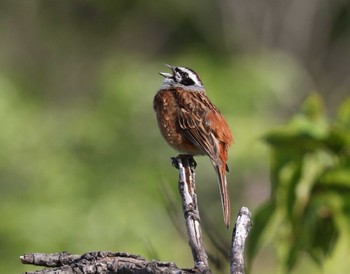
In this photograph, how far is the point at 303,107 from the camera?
3.74 meters

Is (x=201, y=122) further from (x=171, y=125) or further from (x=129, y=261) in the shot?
(x=129, y=261)

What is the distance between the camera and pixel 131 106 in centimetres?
867

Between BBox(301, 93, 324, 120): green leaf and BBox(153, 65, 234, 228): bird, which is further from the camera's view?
BBox(153, 65, 234, 228): bird

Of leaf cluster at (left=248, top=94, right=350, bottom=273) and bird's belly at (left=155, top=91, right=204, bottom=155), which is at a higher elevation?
bird's belly at (left=155, top=91, right=204, bottom=155)

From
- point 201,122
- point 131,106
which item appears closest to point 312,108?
point 201,122

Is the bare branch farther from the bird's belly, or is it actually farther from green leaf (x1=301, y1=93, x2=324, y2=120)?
the bird's belly

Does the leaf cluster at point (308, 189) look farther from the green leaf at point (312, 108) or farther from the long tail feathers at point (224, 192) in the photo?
the long tail feathers at point (224, 192)

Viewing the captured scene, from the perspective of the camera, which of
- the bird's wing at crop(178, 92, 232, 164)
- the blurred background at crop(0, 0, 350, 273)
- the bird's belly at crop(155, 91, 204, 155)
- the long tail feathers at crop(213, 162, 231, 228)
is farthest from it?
the blurred background at crop(0, 0, 350, 273)

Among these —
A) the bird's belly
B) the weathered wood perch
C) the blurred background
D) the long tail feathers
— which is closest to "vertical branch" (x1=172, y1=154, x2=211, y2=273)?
the weathered wood perch

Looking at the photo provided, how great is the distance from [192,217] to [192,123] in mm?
1937

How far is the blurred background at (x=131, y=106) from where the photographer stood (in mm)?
7270

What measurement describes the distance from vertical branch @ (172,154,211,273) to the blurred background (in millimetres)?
521

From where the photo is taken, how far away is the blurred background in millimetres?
7270

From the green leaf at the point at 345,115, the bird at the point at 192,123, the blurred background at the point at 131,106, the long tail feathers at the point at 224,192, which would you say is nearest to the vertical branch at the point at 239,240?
the long tail feathers at the point at 224,192
